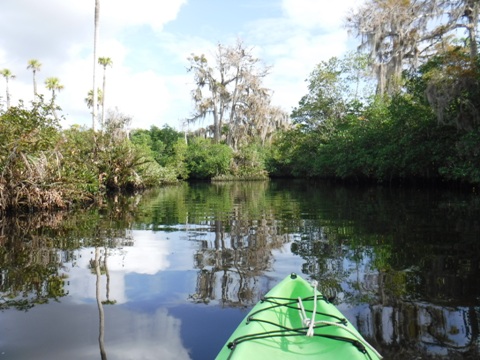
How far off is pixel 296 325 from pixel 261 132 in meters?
35.5

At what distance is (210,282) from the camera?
481 cm

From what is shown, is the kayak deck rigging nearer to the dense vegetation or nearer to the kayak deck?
the kayak deck

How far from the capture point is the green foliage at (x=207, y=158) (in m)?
38.2

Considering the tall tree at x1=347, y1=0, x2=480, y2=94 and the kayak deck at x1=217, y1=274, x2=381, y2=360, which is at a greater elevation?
the tall tree at x1=347, y1=0, x2=480, y2=94

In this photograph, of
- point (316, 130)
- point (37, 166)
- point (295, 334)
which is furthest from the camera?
point (316, 130)

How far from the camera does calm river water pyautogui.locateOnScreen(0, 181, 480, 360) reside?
10.6 ft

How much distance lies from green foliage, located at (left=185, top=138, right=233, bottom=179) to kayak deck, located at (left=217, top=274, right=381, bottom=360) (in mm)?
35011

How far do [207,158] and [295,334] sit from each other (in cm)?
3640

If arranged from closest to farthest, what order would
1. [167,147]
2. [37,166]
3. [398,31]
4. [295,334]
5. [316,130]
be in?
[295,334] → [37,166] → [398,31] → [316,130] → [167,147]

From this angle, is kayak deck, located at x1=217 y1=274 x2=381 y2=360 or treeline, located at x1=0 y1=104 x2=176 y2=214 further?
treeline, located at x1=0 y1=104 x2=176 y2=214

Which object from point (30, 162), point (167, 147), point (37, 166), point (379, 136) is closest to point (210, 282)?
point (37, 166)

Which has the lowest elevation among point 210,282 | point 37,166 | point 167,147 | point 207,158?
point 210,282

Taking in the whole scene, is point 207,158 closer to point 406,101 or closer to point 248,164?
point 248,164

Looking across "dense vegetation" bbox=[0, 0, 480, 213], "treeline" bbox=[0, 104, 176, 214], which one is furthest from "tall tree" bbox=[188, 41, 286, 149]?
"treeline" bbox=[0, 104, 176, 214]
